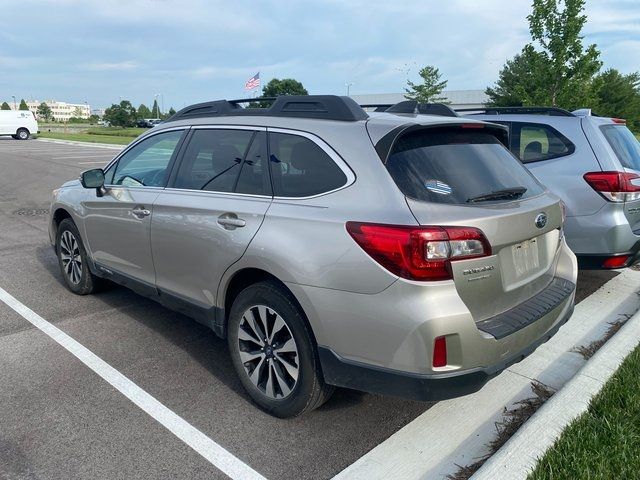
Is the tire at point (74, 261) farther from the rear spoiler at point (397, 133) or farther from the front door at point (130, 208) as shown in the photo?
the rear spoiler at point (397, 133)

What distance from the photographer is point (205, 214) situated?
11.2ft

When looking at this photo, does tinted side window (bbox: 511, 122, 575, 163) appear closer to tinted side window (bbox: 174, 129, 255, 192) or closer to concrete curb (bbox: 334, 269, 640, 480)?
concrete curb (bbox: 334, 269, 640, 480)

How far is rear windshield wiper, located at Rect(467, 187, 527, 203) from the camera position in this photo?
279 centimetres

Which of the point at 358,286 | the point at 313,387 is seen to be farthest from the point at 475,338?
the point at 313,387

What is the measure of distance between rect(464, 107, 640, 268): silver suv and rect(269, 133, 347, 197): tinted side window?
3.00 m

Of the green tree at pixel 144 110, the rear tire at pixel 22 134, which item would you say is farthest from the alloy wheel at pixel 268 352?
the green tree at pixel 144 110

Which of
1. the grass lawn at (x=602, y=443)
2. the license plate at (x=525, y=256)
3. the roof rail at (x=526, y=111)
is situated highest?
the roof rail at (x=526, y=111)

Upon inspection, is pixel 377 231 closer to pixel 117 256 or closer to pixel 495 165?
pixel 495 165

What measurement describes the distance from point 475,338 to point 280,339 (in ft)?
3.66

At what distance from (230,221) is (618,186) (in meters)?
3.53

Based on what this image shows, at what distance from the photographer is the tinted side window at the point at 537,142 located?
518cm

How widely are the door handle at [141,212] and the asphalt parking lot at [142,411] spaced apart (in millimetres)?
1017

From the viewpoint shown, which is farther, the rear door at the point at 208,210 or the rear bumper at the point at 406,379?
the rear door at the point at 208,210

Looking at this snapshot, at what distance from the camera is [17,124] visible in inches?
1518
